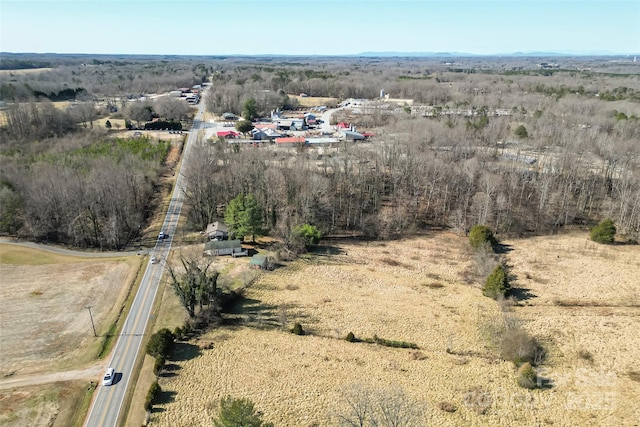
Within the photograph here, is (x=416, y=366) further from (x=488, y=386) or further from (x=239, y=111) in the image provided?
(x=239, y=111)

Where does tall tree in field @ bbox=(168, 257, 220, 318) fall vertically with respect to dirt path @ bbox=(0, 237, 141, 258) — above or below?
above

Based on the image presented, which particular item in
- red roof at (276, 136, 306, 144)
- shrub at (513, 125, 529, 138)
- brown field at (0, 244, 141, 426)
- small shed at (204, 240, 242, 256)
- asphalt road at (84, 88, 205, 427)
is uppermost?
shrub at (513, 125, 529, 138)

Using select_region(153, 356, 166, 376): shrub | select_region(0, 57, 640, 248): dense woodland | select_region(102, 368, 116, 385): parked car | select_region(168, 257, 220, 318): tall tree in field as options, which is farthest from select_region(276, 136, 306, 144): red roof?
select_region(102, 368, 116, 385): parked car

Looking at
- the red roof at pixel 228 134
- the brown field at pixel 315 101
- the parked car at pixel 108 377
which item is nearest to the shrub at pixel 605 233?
the parked car at pixel 108 377

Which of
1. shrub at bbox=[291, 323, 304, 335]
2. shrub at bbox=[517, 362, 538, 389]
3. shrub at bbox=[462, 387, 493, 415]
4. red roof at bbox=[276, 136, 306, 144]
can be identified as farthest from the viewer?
red roof at bbox=[276, 136, 306, 144]

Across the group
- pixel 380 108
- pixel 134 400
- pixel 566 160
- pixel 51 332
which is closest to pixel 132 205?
pixel 51 332

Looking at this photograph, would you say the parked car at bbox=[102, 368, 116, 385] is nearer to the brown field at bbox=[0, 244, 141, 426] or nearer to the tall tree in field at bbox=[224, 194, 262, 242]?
the brown field at bbox=[0, 244, 141, 426]
